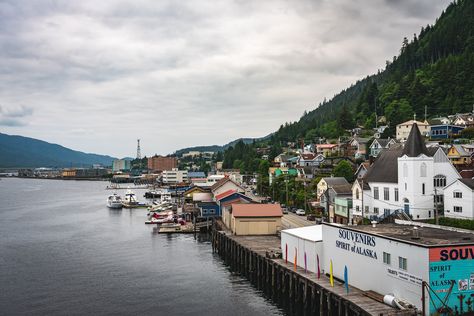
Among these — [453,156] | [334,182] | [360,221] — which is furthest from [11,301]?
[453,156]

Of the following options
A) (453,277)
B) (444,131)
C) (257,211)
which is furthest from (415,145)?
(444,131)

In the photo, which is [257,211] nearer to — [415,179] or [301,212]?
[301,212]

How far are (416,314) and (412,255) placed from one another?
275 centimetres

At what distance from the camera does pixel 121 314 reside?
31.4 m

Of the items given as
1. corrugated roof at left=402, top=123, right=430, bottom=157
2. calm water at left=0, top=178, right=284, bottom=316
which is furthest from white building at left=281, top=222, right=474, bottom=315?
corrugated roof at left=402, top=123, right=430, bottom=157

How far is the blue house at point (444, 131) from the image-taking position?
288 feet

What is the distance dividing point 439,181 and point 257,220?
1846 centimetres

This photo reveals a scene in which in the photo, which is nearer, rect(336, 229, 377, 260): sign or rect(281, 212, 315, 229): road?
rect(336, 229, 377, 260): sign

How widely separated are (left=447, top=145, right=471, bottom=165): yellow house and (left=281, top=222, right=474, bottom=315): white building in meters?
41.8

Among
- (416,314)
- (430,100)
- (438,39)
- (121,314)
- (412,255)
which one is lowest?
(121,314)

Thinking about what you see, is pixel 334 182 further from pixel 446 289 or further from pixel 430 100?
pixel 430 100

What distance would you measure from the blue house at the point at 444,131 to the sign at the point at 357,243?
6598 centimetres

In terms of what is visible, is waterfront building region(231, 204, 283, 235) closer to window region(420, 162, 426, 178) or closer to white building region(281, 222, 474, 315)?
window region(420, 162, 426, 178)

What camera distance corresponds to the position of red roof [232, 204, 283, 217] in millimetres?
50219
